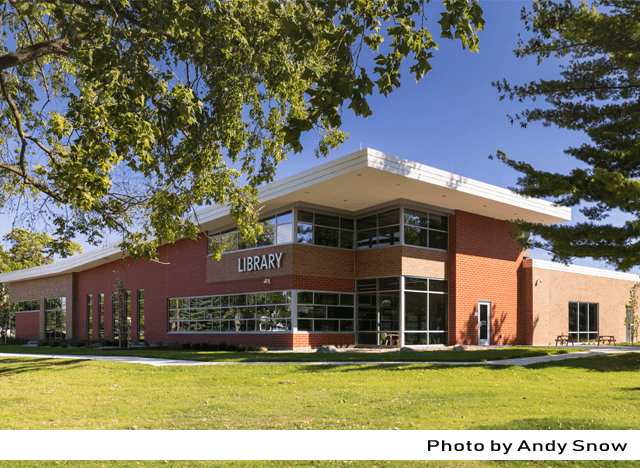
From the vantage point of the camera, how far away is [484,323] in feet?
84.8

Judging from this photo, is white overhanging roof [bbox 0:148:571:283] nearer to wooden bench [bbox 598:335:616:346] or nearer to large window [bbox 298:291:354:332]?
large window [bbox 298:291:354:332]

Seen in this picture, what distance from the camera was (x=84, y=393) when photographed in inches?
453

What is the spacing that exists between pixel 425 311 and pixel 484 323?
3.90 m

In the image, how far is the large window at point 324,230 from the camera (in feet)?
77.9

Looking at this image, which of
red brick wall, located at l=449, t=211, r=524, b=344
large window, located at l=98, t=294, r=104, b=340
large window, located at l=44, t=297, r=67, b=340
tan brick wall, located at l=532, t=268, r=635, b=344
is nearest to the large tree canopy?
red brick wall, located at l=449, t=211, r=524, b=344

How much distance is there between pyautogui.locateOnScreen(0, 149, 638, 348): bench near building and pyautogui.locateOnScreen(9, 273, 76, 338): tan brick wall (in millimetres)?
15638

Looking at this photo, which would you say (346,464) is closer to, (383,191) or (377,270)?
(383,191)

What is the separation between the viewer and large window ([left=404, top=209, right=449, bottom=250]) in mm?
23484

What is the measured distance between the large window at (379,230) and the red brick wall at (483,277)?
120 inches

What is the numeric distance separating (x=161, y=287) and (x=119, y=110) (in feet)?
82.4

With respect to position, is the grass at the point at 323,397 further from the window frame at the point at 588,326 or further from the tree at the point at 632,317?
the tree at the point at 632,317

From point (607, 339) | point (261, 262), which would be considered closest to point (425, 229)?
point (261, 262)

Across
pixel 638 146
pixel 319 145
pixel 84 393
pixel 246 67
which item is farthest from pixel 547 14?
pixel 84 393

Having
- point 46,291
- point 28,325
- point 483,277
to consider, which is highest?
point 483,277
